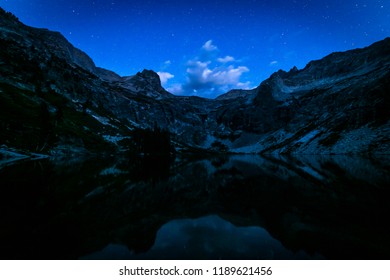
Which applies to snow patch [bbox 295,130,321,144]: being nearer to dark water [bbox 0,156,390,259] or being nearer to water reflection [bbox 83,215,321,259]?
dark water [bbox 0,156,390,259]

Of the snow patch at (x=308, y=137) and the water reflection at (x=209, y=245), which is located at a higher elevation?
the snow patch at (x=308, y=137)

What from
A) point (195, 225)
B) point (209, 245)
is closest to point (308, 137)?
point (195, 225)

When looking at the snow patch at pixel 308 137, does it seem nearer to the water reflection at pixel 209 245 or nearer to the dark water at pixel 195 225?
the dark water at pixel 195 225

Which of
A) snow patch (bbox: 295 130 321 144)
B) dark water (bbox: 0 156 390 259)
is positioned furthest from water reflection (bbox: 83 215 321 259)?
snow patch (bbox: 295 130 321 144)

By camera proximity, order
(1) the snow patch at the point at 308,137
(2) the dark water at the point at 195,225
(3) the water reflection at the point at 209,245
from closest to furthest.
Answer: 1. (3) the water reflection at the point at 209,245
2. (2) the dark water at the point at 195,225
3. (1) the snow patch at the point at 308,137

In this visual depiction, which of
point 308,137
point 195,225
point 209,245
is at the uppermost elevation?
point 308,137

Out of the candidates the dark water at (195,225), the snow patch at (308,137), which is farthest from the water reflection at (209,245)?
the snow patch at (308,137)

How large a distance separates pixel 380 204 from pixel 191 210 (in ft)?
46.2

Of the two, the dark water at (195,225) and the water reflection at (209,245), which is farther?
the dark water at (195,225)

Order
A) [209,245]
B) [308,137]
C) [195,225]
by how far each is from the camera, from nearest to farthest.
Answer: [209,245] < [195,225] < [308,137]

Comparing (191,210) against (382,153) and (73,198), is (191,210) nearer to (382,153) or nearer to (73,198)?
(73,198)

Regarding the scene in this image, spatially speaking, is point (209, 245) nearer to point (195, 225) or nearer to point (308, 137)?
point (195, 225)
